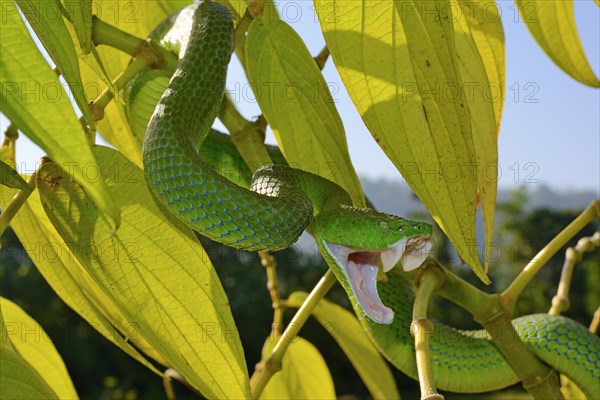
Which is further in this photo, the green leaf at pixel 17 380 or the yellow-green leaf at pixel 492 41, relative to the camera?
the yellow-green leaf at pixel 492 41

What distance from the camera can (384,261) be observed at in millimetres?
1105

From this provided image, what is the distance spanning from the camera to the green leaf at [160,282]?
0.75 metres

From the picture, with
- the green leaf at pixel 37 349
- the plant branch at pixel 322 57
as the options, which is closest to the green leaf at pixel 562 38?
the plant branch at pixel 322 57

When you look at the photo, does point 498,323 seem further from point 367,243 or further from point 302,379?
point 302,379

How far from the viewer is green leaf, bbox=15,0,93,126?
1.86 ft

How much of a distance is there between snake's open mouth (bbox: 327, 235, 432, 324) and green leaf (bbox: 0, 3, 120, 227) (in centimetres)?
58

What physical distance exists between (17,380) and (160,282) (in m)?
0.17

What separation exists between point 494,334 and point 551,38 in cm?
38

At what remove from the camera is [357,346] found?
132 cm

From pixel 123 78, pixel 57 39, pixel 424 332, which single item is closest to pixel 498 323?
pixel 424 332

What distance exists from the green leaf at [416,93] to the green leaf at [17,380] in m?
0.34

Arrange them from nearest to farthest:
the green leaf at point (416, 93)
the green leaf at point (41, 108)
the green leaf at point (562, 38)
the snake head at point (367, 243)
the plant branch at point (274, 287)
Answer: the green leaf at point (41, 108) < the green leaf at point (416, 93) < the green leaf at point (562, 38) < the snake head at point (367, 243) < the plant branch at point (274, 287)

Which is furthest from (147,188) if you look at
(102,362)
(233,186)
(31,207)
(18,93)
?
(102,362)

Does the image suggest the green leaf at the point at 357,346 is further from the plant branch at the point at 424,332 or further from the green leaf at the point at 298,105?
the green leaf at the point at 298,105
